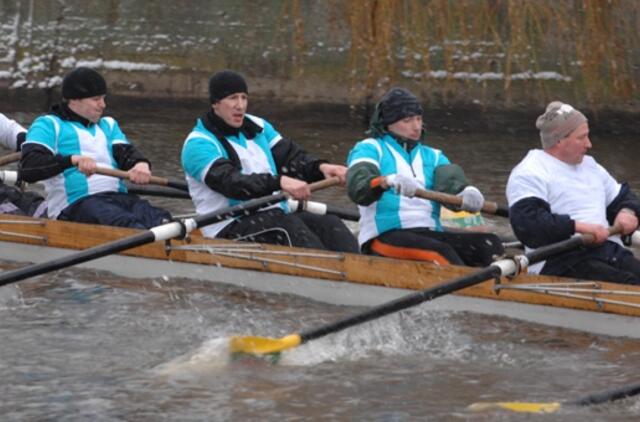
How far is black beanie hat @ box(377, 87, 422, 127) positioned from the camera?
9.87 meters

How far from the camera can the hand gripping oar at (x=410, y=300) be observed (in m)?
8.95

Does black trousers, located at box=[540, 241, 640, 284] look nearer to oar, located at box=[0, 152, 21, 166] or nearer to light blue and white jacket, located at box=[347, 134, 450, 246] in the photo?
light blue and white jacket, located at box=[347, 134, 450, 246]

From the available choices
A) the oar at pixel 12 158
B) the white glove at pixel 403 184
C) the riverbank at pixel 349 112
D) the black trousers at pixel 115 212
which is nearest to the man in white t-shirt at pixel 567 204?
the white glove at pixel 403 184

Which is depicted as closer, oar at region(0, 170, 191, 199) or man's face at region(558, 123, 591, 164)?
man's face at region(558, 123, 591, 164)

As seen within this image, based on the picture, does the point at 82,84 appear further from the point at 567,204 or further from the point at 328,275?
the point at 567,204

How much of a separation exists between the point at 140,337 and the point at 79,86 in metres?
2.46

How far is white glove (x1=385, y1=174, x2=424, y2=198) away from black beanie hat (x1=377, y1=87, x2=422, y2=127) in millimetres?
486

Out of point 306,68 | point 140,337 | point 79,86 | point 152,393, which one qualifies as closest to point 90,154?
point 79,86

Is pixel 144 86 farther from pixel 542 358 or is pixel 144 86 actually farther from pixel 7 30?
pixel 542 358

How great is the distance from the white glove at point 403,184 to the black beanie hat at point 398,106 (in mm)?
486

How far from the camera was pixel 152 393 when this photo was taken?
27.8 ft

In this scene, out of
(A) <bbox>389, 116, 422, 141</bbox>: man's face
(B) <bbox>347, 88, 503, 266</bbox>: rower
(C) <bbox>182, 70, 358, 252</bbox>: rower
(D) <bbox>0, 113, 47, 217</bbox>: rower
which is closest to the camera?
(B) <bbox>347, 88, 503, 266</bbox>: rower

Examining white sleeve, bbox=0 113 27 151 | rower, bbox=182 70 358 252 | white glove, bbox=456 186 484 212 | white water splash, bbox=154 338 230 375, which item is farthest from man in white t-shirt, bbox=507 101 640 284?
white sleeve, bbox=0 113 27 151

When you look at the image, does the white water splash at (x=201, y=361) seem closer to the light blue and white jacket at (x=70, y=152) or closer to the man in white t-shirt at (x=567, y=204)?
the man in white t-shirt at (x=567, y=204)
